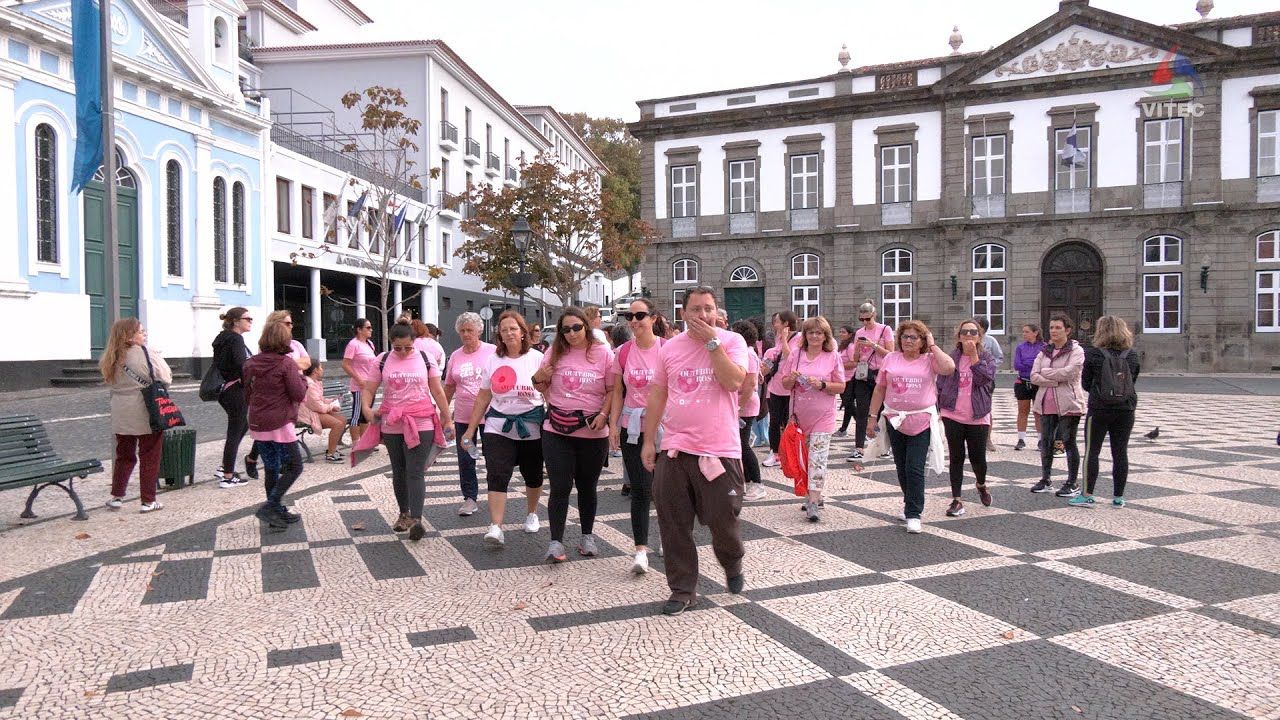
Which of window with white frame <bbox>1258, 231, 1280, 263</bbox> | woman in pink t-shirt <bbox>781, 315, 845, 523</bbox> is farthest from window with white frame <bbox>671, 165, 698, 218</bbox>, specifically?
woman in pink t-shirt <bbox>781, 315, 845, 523</bbox>

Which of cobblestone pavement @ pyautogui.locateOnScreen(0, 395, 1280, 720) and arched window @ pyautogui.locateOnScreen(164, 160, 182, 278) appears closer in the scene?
cobblestone pavement @ pyautogui.locateOnScreen(0, 395, 1280, 720)

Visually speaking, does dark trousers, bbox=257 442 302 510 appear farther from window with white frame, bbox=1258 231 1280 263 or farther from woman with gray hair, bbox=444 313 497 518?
window with white frame, bbox=1258 231 1280 263

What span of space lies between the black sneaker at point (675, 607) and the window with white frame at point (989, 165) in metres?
30.5

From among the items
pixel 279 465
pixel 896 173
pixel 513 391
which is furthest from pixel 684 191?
pixel 513 391

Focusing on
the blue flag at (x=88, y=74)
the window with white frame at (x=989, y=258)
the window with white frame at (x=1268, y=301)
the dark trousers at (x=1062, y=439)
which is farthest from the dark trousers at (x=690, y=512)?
the window with white frame at (x=1268, y=301)

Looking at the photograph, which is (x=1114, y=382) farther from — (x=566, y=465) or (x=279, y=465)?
(x=279, y=465)

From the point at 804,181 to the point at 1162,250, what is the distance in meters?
12.8

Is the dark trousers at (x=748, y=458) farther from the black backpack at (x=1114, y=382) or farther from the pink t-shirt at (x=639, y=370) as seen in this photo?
the black backpack at (x=1114, y=382)

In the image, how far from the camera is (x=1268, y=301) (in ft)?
95.5

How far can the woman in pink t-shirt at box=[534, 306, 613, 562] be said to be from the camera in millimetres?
5699

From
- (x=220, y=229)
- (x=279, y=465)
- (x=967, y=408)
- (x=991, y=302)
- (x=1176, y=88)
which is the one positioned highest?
(x=1176, y=88)

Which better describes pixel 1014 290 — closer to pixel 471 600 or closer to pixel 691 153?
pixel 691 153

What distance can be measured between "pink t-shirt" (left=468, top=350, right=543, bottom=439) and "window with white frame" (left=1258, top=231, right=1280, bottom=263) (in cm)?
3183

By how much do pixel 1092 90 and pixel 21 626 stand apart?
3374cm
